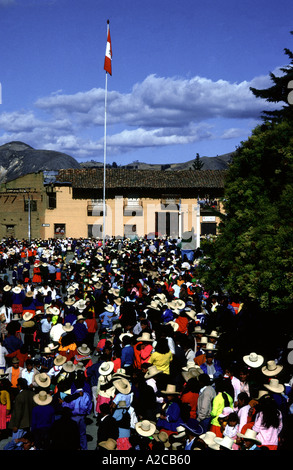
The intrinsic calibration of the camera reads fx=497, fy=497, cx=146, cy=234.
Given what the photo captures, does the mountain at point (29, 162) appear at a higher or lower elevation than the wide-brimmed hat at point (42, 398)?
higher

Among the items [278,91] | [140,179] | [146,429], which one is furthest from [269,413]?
[140,179]

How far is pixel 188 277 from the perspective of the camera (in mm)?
17984

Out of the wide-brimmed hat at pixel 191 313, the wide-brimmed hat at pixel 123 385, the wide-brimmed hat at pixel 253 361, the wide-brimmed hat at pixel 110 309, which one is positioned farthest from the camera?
the wide-brimmed hat at pixel 110 309

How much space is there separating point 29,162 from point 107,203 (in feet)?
157

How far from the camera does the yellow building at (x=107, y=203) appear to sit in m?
53.9

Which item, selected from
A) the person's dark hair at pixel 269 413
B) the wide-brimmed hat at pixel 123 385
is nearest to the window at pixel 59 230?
the wide-brimmed hat at pixel 123 385

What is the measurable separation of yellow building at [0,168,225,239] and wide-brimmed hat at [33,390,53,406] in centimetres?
4589

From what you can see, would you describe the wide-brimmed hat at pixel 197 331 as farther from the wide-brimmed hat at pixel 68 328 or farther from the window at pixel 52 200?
the window at pixel 52 200

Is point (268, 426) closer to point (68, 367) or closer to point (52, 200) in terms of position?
point (68, 367)

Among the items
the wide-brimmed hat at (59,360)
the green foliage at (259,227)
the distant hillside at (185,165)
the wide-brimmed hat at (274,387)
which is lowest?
the wide-brimmed hat at (59,360)

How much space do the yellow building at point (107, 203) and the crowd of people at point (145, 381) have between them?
39124mm

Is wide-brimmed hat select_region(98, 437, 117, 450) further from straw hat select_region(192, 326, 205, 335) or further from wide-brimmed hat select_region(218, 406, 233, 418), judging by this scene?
straw hat select_region(192, 326, 205, 335)

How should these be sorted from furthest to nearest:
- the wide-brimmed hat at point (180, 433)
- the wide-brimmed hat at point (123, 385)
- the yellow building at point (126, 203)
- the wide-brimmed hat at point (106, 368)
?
the yellow building at point (126, 203) < the wide-brimmed hat at point (106, 368) < the wide-brimmed hat at point (123, 385) < the wide-brimmed hat at point (180, 433)
